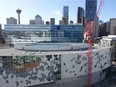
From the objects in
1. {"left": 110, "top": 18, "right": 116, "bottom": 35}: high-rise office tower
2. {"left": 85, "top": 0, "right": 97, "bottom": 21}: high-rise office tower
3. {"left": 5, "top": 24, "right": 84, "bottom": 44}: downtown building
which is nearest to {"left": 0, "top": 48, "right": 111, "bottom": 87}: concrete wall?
{"left": 5, "top": 24, "right": 84, "bottom": 44}: downtown building

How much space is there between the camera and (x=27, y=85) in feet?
113

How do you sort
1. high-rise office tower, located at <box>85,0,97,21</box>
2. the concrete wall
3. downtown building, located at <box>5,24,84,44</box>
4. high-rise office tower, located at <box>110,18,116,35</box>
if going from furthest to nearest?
high-rise office tower, located at <box>85,0,97,21</box>, high-rise office tower, located at <box>110,18,116,35</box>, downtown building, located at <box>5,24,84,44</box>, the concrete wall

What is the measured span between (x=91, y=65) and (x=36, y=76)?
14.5 metres

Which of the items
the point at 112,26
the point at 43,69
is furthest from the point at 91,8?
the point at 43,69

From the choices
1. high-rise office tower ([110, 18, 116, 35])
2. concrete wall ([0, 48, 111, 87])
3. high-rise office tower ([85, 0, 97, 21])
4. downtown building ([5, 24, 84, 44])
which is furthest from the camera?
high-rise office tower ([85, 0, 97, 21])

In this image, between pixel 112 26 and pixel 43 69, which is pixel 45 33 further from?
pixel 112 26

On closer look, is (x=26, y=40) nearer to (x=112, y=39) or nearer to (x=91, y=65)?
(x=112, y=39)

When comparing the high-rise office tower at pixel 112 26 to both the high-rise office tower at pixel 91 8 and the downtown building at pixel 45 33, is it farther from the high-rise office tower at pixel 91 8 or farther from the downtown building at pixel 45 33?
the high-rise office tower at pixel 91 8

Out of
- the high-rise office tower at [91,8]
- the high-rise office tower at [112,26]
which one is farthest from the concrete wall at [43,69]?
the high-rise office tower at [91,8]

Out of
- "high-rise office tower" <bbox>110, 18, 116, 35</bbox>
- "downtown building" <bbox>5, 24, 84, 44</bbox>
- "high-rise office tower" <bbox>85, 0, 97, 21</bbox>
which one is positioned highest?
"high-rise office tower" <bbox>85, 0, 97, 21</bbox>

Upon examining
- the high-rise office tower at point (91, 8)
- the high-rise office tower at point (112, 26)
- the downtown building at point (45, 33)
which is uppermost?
the high-rise office tower at point (91, 8)

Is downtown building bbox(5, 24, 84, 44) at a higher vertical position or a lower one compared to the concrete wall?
higher

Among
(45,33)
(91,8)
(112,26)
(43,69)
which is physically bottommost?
(43,69)

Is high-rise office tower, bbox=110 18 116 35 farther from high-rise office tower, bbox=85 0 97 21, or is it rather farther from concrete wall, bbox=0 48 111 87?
concrete wall, bbox=0 48 111 87
